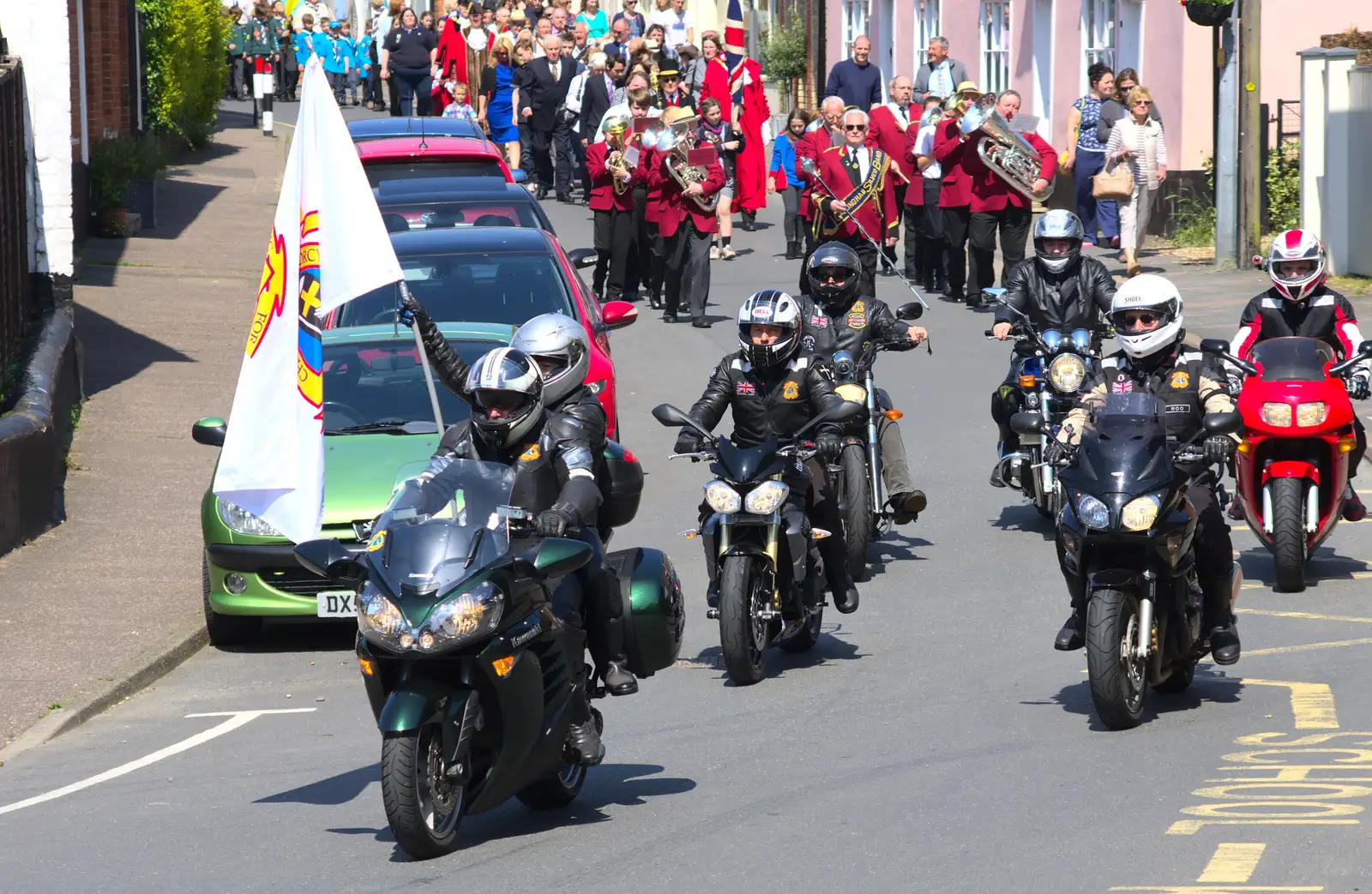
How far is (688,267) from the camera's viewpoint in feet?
69.1

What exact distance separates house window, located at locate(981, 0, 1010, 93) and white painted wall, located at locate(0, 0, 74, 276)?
1686 cm

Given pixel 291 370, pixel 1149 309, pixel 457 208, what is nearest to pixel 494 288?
pixel 457 208

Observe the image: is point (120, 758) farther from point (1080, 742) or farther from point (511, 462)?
point (1080, 742)

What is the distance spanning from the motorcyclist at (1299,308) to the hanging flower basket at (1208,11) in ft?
32.5

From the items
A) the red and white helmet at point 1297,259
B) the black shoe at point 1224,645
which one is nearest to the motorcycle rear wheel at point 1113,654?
the black shoe at point 1224,645

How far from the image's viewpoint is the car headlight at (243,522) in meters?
10.8

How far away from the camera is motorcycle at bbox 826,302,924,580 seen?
38.5ft

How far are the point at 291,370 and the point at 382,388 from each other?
411 cm

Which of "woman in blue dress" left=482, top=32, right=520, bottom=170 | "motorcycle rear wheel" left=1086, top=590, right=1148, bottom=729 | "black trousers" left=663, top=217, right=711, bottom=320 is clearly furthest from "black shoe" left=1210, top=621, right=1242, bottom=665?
"woman in blue dress" left=482, top=32, right=520, bottom=170

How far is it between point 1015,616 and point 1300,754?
9.76 ft

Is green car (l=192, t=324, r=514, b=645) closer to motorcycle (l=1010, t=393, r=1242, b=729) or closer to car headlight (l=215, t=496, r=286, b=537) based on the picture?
car headlight (l=215, t=496, r=286, b=537)

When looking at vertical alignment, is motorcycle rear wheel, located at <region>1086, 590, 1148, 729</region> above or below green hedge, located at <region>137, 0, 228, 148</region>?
below

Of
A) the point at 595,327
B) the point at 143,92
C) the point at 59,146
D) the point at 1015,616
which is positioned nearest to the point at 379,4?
the point at 143,92

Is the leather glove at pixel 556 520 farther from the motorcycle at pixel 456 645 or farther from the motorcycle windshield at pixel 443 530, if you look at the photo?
the motorcycle windshield at pixel 443 530
